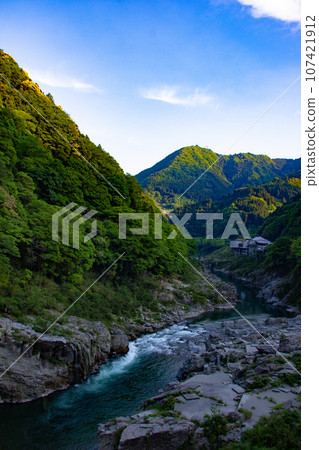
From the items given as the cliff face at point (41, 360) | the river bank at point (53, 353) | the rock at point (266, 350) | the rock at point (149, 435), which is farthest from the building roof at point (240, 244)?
the rock at point (149, 435)

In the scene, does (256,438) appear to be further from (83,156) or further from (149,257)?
(83,156)

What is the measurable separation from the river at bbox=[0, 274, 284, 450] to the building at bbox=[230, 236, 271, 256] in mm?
48483

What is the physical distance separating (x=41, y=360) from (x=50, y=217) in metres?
10.1

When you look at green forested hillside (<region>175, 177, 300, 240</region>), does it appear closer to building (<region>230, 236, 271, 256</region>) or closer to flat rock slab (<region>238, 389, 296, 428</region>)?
building (<region>230, 236, 271, 256</region>)

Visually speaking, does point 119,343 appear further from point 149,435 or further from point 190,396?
point 149,435

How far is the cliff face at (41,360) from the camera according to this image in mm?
13664

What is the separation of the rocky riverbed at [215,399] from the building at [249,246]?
50.0 meters

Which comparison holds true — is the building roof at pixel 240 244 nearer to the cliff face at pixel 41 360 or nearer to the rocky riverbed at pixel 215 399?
the rocky riverbed at pixel 215 399

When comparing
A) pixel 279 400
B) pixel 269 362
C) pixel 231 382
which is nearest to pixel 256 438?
pixel 279 400

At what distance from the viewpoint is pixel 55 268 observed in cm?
2319

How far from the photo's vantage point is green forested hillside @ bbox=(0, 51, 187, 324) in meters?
19.3

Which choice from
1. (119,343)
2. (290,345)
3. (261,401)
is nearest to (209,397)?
(261,401)

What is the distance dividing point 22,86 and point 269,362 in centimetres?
4389

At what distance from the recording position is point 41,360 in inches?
590
